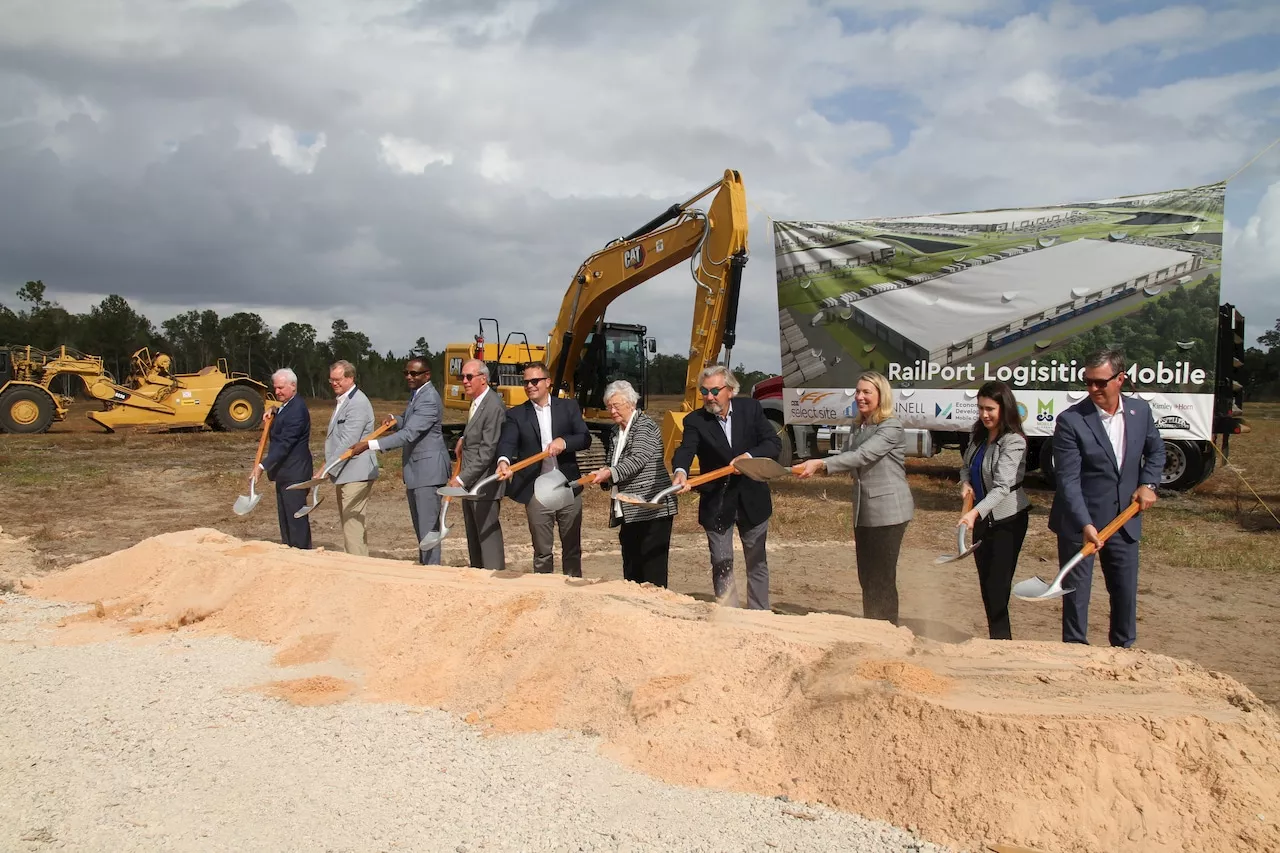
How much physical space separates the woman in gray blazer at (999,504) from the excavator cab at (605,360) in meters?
9.48

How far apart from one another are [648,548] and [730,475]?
0.67m

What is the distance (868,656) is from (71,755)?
10.2ft

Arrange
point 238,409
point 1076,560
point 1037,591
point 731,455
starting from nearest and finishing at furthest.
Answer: point 1076,560
point 1037,591
point 731,455
point 238,409

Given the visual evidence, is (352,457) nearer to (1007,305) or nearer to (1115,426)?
(1115,426)

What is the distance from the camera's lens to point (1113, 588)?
414 cm

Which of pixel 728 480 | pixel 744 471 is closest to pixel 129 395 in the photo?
pixel 728 480

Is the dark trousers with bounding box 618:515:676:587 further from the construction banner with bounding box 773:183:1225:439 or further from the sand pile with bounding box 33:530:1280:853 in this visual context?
the construction banner with bounding box 773:183:1225:439

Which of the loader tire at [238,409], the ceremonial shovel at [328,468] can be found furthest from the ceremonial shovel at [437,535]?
the loader tire at [238,409]

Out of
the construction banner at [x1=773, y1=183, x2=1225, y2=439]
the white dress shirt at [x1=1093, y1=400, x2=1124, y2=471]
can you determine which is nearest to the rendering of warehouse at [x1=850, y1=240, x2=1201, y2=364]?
the construction banner at [x1=773, y1=183, x2=1225, y2=439]

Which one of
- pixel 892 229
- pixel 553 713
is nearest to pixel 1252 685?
pixel 553 713

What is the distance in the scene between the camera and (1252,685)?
455cm

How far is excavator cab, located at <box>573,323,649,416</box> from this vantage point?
13.7 meters

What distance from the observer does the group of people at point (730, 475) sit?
13.5ft

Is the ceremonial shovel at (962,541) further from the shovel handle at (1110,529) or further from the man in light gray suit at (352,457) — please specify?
the man in light gray suit at (352,457)
